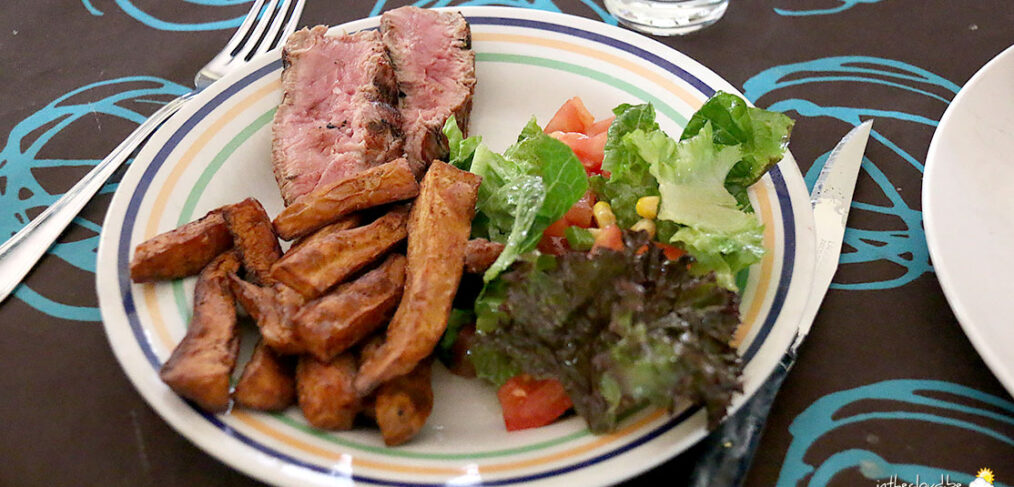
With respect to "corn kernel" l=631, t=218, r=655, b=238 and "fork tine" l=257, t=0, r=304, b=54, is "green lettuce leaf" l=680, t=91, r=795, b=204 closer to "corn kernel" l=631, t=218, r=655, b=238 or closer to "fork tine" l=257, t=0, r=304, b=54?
"corn kernel" l=631, t=218, r=655, b=238

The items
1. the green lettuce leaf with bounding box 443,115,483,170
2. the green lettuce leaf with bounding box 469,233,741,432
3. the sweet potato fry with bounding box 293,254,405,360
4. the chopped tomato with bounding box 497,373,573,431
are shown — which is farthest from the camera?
the green lettuce leaf with bounding box 443,115,483,170

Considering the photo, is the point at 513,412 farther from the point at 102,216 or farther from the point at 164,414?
the point at 102,216

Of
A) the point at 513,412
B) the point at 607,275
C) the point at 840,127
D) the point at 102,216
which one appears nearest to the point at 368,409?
the point at 513,412

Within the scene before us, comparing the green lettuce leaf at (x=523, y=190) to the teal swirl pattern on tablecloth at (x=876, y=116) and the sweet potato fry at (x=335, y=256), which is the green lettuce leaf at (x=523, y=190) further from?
the teal swirl pattern on tablecloth at (x=876, y=116)

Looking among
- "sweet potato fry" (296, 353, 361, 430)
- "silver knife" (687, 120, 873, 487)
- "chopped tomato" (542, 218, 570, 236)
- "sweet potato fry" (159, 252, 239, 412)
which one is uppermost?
"sweet potato fry" (159, 252, 239, 412)

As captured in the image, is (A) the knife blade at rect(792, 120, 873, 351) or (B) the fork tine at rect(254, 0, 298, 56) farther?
(B) the fork tine at rect(254, 0, 298, 56)

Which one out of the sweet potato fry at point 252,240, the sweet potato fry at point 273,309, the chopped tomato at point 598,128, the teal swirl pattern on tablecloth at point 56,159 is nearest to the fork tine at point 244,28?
the teal swirl pattern on tablecloth at point 56,159

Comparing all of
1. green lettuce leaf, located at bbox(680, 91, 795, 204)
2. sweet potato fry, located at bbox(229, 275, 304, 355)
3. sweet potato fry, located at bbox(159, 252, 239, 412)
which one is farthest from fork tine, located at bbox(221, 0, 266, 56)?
green lettuce leaf, located at bbox(680, 91, 795, 204)

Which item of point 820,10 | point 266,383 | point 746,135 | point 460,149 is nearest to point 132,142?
point 460,149
